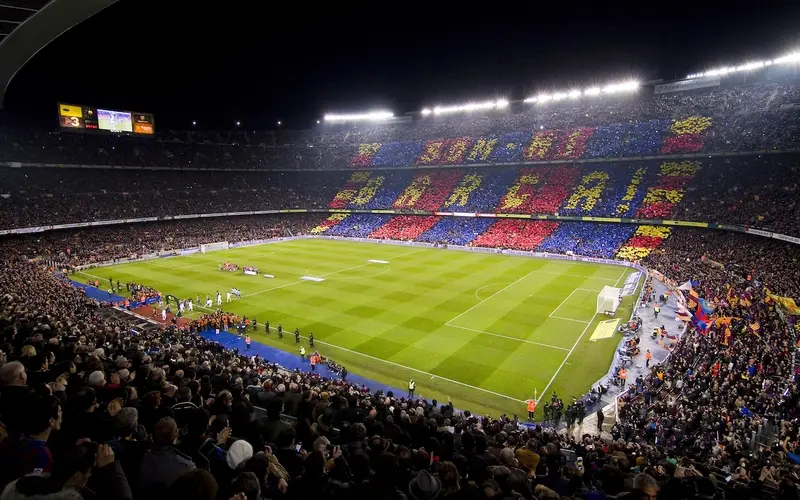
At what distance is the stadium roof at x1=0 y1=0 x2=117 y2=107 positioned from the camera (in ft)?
25.4

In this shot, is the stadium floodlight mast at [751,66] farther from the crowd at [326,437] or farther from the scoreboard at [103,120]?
the scoreboard at [103,120]

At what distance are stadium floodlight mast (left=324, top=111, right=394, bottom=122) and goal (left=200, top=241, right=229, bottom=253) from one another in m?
46.6

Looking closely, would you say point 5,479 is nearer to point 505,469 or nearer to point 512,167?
point 505,469

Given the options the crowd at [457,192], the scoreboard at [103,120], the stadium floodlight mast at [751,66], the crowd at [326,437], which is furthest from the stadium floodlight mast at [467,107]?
the crowd at [326,437]

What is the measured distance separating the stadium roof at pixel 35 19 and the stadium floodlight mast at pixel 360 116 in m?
85.6

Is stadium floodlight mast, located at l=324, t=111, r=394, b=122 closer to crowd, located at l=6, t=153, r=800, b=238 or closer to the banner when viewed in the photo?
crowd, located at l=6, t=153, r=800, b=238

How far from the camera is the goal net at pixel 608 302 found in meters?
30.0

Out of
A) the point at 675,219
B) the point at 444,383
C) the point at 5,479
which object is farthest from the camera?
the point at 675,219

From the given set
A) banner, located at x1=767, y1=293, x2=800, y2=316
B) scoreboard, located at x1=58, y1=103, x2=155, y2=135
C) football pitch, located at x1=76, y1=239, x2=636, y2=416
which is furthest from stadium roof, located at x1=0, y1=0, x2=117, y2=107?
scoreboard, located at x1=58, y1=103, x2=155, y2=135

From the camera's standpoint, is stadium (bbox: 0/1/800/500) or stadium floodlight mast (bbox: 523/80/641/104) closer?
stadium (bbox: 0/1/800/500)

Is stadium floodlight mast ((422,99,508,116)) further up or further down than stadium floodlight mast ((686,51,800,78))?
further down

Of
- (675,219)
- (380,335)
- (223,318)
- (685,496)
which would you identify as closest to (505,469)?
(685,496)

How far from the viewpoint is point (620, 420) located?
1720 centimetres

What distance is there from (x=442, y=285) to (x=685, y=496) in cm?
3265
